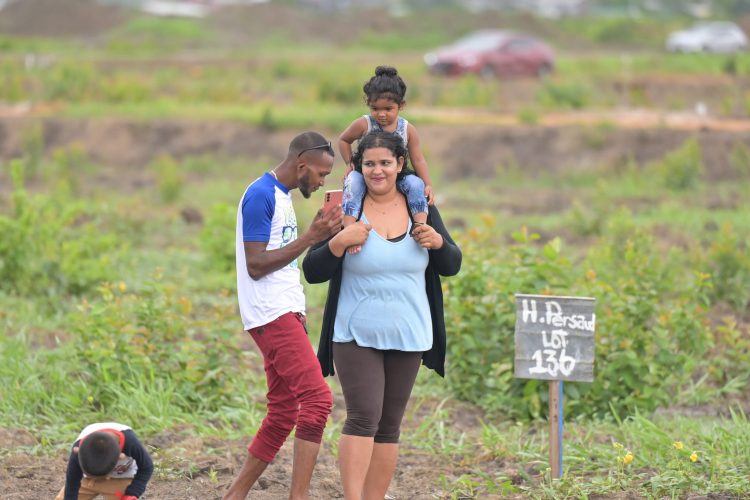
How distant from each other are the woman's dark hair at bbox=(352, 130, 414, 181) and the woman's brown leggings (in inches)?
31.5

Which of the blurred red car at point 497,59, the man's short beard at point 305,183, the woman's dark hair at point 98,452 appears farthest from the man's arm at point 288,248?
the blurred red car at point 497,59

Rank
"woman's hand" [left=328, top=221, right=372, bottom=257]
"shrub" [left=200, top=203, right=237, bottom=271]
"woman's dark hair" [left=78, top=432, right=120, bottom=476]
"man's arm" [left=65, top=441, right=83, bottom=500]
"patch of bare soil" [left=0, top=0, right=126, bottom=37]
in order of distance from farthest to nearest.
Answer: "patch of bare soil" [left=0, top=0, right=126, bottom=37] < "shrub" [left=200, top=203, right=237, bottom=271] < "woman's hand" [left=328, top=221, right=372, bottom=257] < "man's arm" [left=65, top=441, right=83, bottom=500] < "woman's dark hair" [left=78, top=432, right=120, bottom=476]

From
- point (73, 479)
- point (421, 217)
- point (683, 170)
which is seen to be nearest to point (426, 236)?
point (421, 217)

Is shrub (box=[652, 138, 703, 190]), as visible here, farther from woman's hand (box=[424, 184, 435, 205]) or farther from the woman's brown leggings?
the woman's brown leggings

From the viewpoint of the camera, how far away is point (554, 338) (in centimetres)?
615

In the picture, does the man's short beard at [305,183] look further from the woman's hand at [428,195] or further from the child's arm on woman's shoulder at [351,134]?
the woman's hand at [428,195]

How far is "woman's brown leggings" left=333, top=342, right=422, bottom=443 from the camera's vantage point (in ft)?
17.5

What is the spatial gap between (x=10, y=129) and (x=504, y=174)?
10.2 m

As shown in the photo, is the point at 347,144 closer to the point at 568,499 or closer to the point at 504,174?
the point at 568,499

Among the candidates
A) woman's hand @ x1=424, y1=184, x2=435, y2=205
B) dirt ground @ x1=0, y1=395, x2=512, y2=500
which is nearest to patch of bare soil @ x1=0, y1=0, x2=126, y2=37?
dirt ground @ x1=0, y1=395, x2=512, y2=500

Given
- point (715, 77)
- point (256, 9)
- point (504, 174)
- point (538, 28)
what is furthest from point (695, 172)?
point (256, 9)

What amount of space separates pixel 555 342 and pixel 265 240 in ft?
5.43

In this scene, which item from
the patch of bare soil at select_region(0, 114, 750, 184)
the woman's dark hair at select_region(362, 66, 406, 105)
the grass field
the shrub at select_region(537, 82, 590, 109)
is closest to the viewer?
the woman's dark hair at select_region(362, 66, 406, 105)

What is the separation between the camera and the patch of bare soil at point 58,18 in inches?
2037
